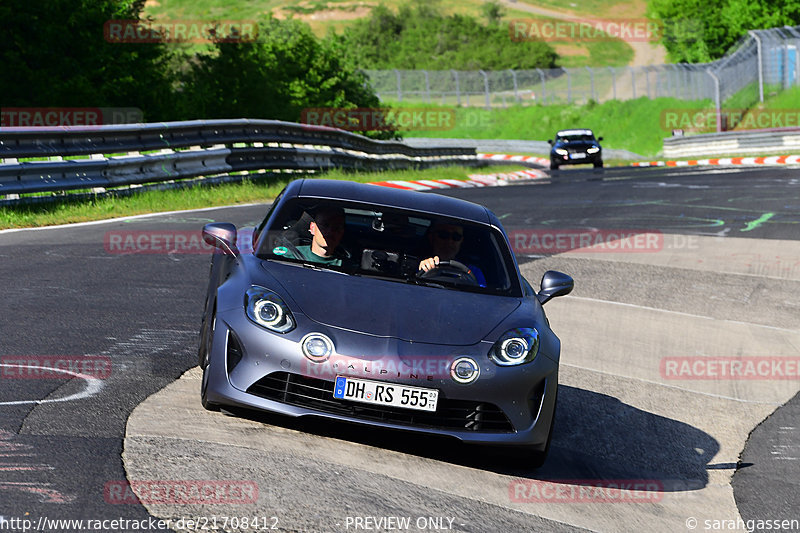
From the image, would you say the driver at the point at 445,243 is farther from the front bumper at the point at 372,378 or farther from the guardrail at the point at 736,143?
the guardrail at the point at 736,143

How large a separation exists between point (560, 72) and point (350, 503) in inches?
2326

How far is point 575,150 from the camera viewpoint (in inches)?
1571

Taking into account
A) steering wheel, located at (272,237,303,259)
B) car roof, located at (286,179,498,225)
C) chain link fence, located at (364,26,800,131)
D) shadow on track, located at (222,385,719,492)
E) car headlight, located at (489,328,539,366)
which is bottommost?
chain link fence, located at (364,26,800,131)

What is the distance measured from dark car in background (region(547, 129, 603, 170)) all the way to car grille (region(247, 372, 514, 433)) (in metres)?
35.1

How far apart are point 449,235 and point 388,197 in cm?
51

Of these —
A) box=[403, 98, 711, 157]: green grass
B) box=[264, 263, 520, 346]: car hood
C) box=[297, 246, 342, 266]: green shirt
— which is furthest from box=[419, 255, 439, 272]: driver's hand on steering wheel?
box=[403, 98, 711, 157]: green grass

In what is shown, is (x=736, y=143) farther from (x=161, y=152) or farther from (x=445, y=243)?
(x=445, y=243)

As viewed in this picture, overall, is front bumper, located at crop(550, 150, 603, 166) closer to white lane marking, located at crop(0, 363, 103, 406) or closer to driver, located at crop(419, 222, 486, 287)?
driver, located at crop(419, 222, 486, 287)

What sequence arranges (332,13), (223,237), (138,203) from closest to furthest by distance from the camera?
(223,237)
(138,203)
(332,13)

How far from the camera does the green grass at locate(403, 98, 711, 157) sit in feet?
192

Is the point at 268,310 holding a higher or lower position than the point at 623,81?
higher

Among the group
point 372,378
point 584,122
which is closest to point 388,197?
point 372,378

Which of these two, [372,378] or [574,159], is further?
[574,159]

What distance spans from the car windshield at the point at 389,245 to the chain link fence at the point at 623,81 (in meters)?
A: 42.0
